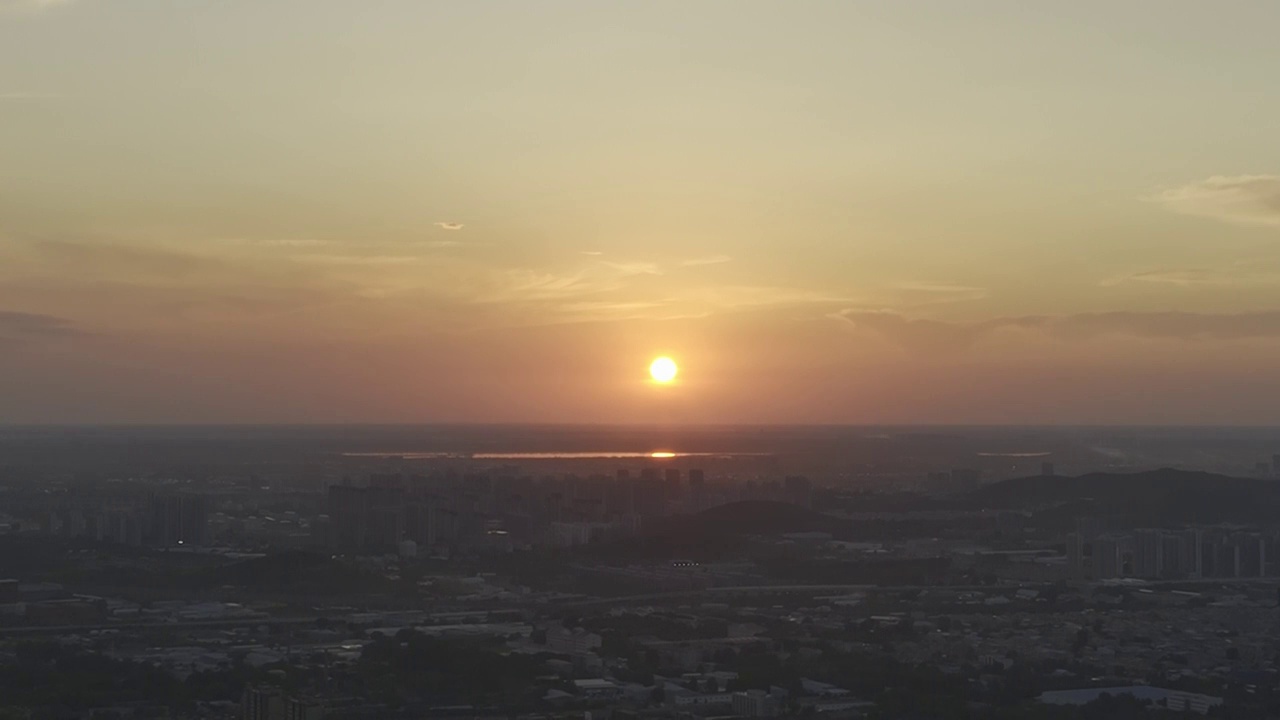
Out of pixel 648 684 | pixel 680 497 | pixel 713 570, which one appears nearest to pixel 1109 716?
pixel 648 684

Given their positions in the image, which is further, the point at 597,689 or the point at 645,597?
the point at 645,597

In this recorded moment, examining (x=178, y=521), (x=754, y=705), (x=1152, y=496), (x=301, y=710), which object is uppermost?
(x=1152, y=496)

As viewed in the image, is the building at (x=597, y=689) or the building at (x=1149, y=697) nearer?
the building at (x=1149, y=697)

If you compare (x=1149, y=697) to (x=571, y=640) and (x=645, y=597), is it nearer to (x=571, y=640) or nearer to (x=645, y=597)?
(x=571, y=640)

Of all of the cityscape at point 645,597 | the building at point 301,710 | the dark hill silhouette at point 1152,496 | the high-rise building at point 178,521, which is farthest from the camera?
the dark hill silhouette at point 1152,496

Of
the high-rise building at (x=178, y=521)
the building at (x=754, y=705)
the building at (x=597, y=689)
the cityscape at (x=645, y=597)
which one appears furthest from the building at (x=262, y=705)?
the high-rise building at (x=178, y=521)

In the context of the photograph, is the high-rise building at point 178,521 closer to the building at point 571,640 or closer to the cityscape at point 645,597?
the cityscape at point 645,597

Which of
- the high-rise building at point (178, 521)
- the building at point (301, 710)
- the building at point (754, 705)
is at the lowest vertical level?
the building at point (754, 705)

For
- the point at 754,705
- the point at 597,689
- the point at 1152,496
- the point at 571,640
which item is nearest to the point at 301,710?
the point at 597,689
